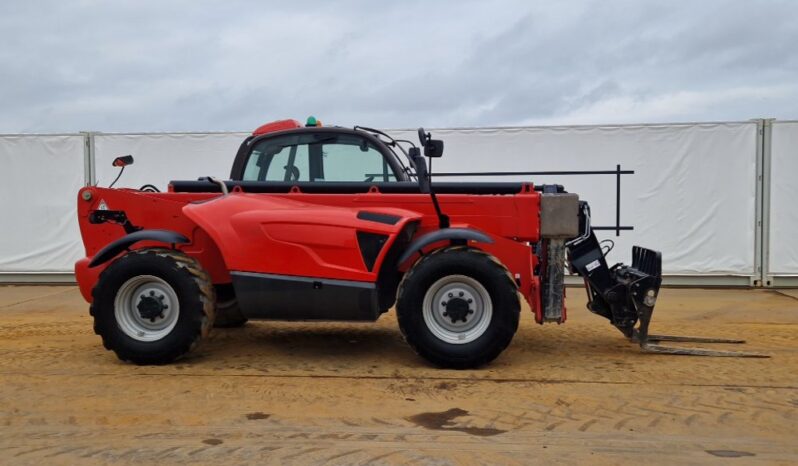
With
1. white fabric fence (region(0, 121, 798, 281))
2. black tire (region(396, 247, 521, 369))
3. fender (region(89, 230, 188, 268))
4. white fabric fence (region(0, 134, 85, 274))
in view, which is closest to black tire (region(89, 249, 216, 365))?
fender (region(89, 230, 188, 268))

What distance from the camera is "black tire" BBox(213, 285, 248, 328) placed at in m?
6.41

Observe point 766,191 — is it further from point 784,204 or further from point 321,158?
point 321,158

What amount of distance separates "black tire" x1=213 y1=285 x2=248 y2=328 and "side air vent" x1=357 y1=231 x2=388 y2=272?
1262 millimetres

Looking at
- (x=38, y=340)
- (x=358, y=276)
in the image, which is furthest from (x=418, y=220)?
(x=38, y=340)

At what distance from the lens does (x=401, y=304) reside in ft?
18.3

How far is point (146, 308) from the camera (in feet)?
18.9

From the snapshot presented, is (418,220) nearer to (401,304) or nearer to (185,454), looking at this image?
(401,304)

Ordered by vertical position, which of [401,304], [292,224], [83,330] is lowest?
[83,330]

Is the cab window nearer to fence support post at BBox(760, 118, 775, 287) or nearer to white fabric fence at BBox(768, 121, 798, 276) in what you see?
fence support post at BBox(760, 118, 775, 287)

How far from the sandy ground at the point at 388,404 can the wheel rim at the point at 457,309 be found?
34 centimetres

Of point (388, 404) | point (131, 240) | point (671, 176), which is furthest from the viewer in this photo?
point (671, 176)

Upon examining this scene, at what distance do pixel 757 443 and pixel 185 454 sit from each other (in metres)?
3.19

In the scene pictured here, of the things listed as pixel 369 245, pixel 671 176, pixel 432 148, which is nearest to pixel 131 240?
pixel 369 245

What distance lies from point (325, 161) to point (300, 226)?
3.98 feet
